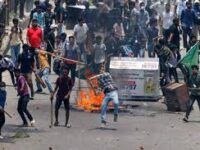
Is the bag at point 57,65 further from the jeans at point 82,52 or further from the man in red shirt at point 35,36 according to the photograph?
the man in red shirt at point 35,36

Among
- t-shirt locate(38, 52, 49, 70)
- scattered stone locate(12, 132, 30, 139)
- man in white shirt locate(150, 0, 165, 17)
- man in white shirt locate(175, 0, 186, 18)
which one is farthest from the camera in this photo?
man in white shirt locate(175, 0, 186, 18)

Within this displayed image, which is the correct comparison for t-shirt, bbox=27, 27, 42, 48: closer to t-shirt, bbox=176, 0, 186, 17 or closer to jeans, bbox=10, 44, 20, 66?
jeans, bbox=10, 44, 20, 66

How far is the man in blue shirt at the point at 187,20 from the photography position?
37969 mm

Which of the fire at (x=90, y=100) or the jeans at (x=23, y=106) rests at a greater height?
the jeans at (x=23, y=106)

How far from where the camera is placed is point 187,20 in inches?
1501

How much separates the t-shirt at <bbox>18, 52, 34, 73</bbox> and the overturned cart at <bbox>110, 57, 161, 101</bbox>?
2.30 m

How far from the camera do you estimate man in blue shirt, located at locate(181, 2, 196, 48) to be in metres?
38.0

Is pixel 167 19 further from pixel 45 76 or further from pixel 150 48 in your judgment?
pixel 45 76

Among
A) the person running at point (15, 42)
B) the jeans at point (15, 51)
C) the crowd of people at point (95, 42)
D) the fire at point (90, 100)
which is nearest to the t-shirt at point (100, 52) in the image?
the crowd of people at point (95, 42)

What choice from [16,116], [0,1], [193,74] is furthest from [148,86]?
[0,1]

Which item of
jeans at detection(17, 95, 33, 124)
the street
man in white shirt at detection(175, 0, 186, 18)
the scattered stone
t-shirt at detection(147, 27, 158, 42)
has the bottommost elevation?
the street

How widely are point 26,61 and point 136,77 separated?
128 inches

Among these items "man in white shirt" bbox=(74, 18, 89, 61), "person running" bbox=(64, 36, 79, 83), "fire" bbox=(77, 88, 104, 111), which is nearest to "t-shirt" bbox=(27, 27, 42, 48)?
"man in white shirt" bbox=(74, 18, 89, 61)

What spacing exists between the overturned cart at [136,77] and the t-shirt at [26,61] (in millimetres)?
2305
